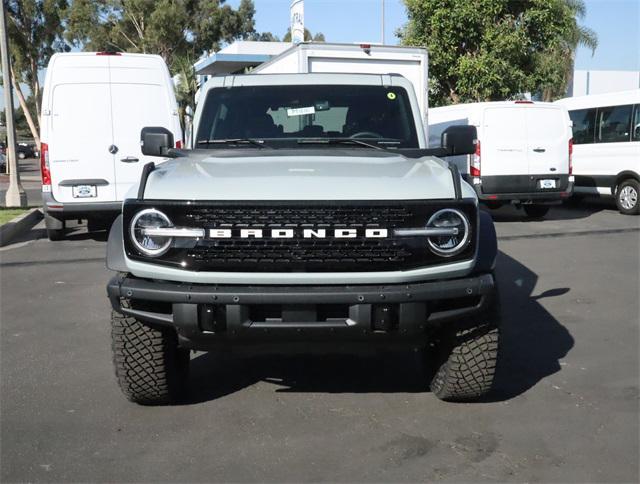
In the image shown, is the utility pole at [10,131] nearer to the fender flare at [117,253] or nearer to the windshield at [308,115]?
the windshield at [308,115]

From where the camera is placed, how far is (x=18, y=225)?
11.7 m

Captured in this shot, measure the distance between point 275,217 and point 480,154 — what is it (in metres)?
10.1

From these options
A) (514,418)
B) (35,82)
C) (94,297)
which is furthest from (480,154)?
(35,82)

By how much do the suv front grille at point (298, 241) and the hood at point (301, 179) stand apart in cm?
6

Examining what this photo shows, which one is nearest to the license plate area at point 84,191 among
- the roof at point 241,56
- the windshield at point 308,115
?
the windshield at point 308,115

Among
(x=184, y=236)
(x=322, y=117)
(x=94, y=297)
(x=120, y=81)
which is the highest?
(x=120, y=81)

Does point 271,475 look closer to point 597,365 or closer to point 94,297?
point 597,365

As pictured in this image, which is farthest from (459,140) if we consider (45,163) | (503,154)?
(503,154)

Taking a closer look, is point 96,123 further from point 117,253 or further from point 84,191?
point 117,253

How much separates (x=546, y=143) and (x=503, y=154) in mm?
823

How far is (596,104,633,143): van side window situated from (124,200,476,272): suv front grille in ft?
37.9

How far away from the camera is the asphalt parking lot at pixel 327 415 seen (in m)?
3.38

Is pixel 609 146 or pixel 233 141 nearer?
pixel 233 141

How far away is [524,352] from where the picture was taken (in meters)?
5.16
